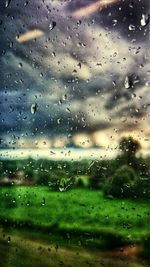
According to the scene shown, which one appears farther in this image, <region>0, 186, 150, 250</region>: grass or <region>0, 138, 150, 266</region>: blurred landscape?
<region>0, 186, 150, 250</region>: grass

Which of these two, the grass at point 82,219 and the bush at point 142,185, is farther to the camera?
the grass at point 82,219

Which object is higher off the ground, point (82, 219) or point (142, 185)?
point (142, 185)

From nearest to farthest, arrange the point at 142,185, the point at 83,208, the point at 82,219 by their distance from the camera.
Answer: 1. the point at 142,185
2. the point at 82,219
3. the point at 83,208

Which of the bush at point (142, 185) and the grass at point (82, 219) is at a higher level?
the bush at point (142, 185)

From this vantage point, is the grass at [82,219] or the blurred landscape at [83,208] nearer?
the blurred landscape at [83,208]

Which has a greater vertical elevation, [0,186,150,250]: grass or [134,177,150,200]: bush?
[134,177,150,200]: bush

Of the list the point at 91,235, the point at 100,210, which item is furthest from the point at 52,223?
the point at 100,210

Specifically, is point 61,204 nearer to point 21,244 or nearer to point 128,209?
point 128,209

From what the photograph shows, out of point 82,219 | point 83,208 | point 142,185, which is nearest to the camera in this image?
point 142,185

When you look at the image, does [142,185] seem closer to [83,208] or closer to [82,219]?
[82,219]

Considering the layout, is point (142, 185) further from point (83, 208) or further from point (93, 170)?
point (83, 208)

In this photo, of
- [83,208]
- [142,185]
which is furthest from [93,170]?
[83,208]

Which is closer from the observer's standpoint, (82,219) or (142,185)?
(142,185)
